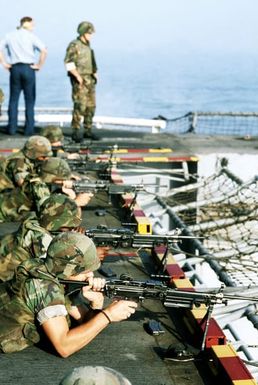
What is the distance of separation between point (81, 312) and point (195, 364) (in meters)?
1.24

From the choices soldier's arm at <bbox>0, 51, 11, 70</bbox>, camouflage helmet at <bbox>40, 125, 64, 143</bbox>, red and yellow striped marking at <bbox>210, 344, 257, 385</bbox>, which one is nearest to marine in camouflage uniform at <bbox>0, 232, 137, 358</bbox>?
red and yellow striped marking at <bbox>210, 344, 257, 385</bbox>

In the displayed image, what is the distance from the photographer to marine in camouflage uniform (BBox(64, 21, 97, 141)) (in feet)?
55.1

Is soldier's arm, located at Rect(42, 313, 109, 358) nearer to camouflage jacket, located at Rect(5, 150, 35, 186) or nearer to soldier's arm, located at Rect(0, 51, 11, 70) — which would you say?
camouflage jacket, located at Rect(5, 150, 35, 186)

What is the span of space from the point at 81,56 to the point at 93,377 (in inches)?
537

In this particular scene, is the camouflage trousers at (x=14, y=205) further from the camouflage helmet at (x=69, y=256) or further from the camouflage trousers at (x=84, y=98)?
the camouflage trousers at (x=84, y=98)

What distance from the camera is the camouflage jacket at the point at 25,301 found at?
6.43 m

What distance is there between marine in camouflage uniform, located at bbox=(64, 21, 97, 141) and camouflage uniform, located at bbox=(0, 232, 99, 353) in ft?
35.4

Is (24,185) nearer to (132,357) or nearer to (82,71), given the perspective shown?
(132,357)

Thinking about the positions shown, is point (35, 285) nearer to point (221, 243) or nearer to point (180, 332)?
point (180, 332)

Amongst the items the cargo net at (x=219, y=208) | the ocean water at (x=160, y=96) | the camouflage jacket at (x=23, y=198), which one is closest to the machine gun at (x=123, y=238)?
the camouflage jacket at (x=23, y=198)

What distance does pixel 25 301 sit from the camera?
6.51 m

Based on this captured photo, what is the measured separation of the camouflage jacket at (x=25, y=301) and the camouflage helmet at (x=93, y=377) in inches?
90.6

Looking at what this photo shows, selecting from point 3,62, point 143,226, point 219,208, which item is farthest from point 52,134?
point 143,226

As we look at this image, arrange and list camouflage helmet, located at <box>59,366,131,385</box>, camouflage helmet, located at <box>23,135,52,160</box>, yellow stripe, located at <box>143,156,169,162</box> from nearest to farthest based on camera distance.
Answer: camouflage helmet, located at <box>59,366,131,385</box>
camouflage helmet, located at <box>23,135,52,160</box>
yellow stripe, located at <box>143,156,169,162</box>
